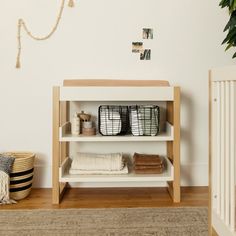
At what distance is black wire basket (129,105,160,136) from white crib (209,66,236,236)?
71 cm

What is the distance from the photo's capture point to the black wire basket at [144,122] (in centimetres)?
181

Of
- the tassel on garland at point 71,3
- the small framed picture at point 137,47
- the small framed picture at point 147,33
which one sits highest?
the tassel on garland at point 71,3

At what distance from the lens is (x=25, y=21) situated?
2031 mm

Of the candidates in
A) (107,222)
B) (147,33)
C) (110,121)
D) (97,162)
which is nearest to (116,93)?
(110,121)

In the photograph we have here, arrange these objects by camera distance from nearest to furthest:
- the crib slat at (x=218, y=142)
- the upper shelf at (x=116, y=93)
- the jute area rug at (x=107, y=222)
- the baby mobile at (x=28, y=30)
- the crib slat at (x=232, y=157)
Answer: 1. the crib slat at (x=232, y=157)
2. the crib slat at (x=218, y=142)
3. the jute area rug at (x=107, y=222)
4. the upper shelf at (x=116, y=93)
5. the baby mobile at (x=28, y=30)

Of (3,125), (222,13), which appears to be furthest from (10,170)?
(222,13)

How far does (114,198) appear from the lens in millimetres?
1868

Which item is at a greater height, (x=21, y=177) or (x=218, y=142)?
(x=218, y=142)

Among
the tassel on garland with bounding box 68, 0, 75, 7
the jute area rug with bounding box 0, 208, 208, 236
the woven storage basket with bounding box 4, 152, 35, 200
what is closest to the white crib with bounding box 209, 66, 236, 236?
the jute area rug with bounding box 0, 208, 208, 236

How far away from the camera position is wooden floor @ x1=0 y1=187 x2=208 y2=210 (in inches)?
68.1

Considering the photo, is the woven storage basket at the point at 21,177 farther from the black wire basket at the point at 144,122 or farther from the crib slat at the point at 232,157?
the crib slat at the point at 232,157

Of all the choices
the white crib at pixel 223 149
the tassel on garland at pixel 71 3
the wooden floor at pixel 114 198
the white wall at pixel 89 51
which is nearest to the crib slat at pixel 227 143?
the white crib at pixel 223 149

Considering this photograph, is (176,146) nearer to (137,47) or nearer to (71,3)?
(137,47)

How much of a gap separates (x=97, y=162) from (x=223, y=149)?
37.9 inches
